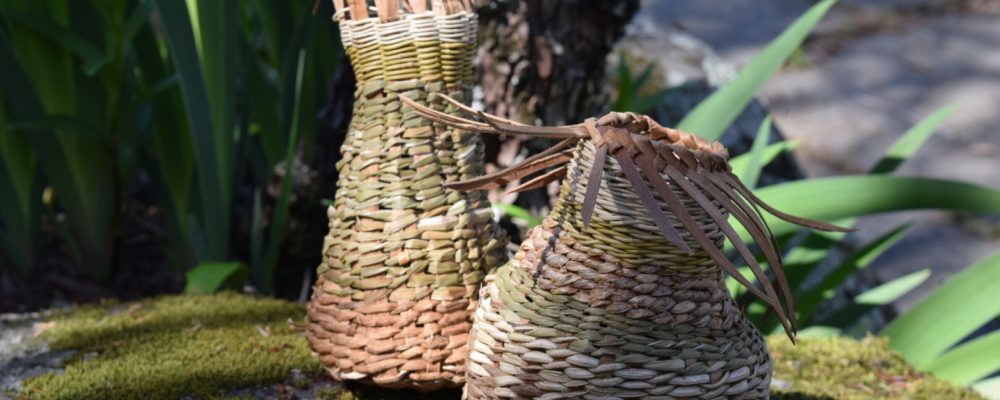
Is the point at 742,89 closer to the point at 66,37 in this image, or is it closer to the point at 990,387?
the point at 990,387

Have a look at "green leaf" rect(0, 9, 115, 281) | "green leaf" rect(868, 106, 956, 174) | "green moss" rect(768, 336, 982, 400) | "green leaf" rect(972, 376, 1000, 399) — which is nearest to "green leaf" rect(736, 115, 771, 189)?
"green moss" rect(768, 336, 982, 400)

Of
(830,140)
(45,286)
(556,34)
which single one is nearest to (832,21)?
(830,140)

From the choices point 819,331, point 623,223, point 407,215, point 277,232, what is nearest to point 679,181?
point 623,223

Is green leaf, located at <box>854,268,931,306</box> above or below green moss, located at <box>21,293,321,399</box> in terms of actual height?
below

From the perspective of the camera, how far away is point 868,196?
4.53 ft

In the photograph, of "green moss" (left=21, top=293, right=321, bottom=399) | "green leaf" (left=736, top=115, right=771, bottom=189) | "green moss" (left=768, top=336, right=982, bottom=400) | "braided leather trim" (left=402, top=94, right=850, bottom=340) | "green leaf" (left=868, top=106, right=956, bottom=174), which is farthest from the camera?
"green leaf" (left=868, top=106, right=956, bottom=174)

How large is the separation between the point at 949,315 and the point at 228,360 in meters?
1.12

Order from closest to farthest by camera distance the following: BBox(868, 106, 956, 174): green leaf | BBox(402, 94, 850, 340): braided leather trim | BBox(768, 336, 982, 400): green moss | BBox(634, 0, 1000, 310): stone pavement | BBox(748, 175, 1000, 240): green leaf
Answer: BBox(402, 94, 850, 340): braided leather trim < BBox(768, 336, 982, 400): green moss < BBox(748, 175, 1000, 240): green leaf < BBox(868, 106, 956, 174): green leaf < BBox(634, 0, 1000, 310): stone pavement

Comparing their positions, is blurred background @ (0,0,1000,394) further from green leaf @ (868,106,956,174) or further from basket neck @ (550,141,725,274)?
basket neck @ (550,141,725,274)

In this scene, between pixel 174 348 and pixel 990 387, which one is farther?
pixel 990 387

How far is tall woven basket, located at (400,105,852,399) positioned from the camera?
2.48 ft

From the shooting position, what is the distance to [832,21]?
4.64 meters

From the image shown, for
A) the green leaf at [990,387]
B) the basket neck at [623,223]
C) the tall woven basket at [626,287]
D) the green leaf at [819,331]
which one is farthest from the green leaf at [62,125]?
the green leaf at [990,387]

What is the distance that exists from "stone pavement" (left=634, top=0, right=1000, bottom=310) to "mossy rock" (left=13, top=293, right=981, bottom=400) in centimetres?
154
